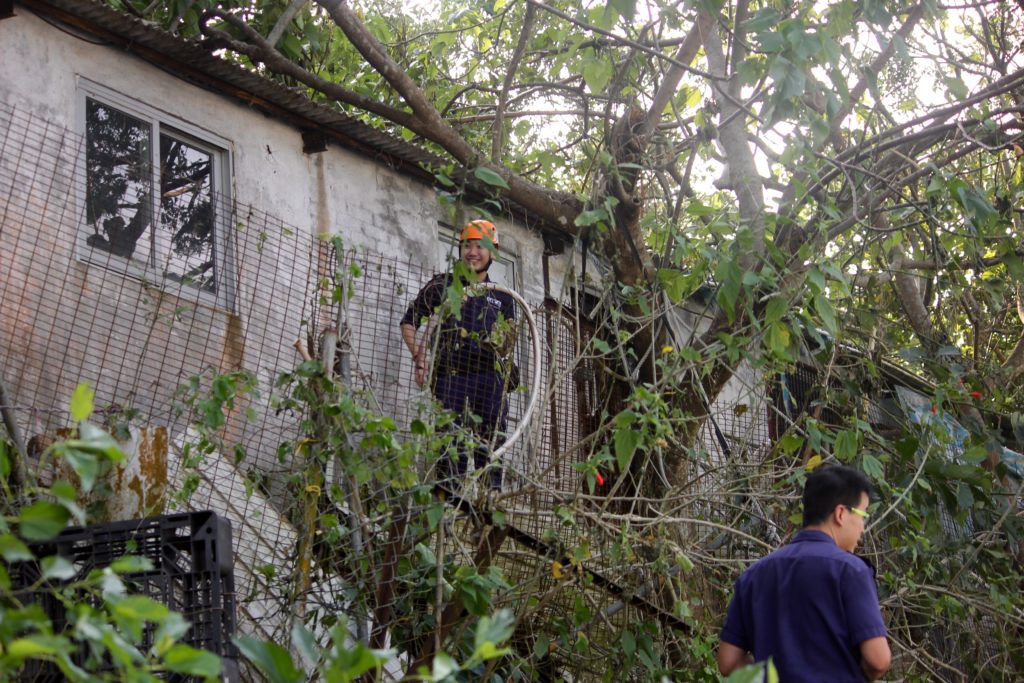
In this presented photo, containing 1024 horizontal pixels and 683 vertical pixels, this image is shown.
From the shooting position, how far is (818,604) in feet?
11.9

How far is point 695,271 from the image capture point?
18.7ft

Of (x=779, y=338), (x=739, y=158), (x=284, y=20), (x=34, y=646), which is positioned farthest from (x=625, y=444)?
(x=284, y=20)

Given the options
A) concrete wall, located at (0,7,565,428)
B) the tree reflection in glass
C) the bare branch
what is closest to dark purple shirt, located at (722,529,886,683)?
concrete wall, located at (0,7,565,428)

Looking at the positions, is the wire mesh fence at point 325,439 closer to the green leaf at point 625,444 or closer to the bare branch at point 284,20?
the green leaf at point 625,444

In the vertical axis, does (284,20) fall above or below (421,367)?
above

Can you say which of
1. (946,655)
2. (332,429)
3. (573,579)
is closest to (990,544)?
Result: (946,655)

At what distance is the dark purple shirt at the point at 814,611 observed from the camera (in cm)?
358

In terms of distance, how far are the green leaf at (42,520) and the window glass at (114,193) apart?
11.9ft

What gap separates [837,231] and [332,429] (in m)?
3.36

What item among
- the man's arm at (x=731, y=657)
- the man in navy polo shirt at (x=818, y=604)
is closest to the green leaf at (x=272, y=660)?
the man in navy polo shirt at (x=818, y=604)

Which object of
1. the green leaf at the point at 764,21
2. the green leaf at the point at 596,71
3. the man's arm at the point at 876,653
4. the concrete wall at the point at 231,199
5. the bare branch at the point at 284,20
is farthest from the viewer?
the bare branch at the point at 284,20

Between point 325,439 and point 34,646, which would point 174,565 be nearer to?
point 325,439

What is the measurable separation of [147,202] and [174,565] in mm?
2954

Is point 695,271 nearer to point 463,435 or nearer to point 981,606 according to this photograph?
point 463,435
